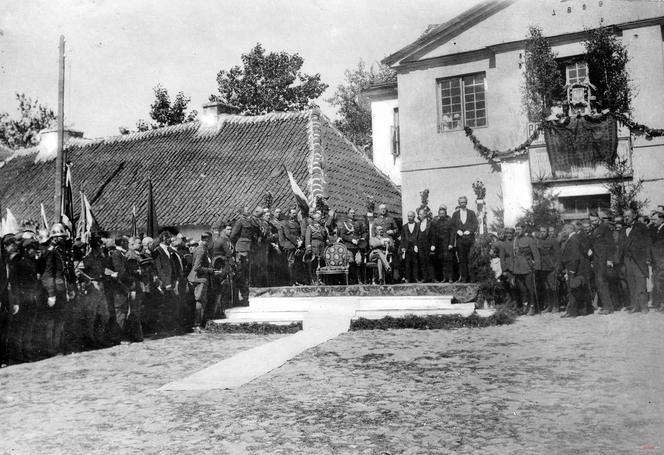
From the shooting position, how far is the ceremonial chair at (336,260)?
14047 millimetres

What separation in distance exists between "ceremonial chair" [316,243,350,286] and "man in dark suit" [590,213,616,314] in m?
4.84

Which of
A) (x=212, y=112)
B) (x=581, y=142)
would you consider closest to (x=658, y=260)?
(x=581, y=142)

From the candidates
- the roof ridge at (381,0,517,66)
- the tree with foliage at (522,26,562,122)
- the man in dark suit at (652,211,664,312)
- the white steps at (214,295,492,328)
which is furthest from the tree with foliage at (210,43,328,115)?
the man in dark suit at (652,211,664,312)

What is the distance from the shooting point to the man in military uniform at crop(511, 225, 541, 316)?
12.1 meters

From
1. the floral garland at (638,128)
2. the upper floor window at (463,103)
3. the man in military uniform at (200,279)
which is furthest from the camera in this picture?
the upper floor window at (463,103)

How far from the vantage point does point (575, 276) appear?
38.0 feet

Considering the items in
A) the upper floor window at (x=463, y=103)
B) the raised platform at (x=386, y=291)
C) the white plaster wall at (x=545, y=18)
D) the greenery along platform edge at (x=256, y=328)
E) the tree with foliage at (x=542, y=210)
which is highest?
the white plaster wall at (x=545, y=18)

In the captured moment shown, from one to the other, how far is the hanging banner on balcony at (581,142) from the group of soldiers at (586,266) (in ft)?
10.7

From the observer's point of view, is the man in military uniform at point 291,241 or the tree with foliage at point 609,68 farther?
the tree with foliage at point 609,68

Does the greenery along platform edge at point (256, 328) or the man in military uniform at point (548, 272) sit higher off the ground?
the man in military uniform at point (548, 272)

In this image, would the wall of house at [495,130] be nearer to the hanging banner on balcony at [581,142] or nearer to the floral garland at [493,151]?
the floral garland at [493,151]

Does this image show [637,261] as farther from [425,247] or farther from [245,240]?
[245,240]

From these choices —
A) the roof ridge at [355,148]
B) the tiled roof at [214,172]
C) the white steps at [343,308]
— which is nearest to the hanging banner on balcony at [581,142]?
the white steps at [343,308]

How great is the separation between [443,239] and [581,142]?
444cm
